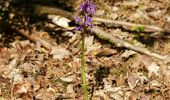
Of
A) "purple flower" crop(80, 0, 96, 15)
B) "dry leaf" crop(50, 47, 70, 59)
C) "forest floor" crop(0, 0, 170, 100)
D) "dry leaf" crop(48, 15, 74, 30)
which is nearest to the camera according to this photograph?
"purple flower" crop(80, 0, 96, 15)

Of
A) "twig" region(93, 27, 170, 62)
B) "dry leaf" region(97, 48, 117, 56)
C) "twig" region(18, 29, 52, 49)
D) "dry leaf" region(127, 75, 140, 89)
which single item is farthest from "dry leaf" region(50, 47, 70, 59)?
"dry leaf" region(127, 75, 140, 89)

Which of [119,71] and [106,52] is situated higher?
[106,52]

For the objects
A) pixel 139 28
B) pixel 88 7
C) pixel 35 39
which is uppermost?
pixel 88 7

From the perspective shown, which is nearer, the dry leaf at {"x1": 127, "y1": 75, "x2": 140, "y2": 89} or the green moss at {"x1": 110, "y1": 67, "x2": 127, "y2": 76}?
the dry leaf at {"x1": 127, "y1": 75, "x2": 140, "y2": 89}

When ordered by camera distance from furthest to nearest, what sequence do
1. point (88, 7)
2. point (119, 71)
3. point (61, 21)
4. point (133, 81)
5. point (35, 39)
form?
point (61, 21) → point (35, 39) → point (119, 71) → point (133, 81) → point (88, 7)

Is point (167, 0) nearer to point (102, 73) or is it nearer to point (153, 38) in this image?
point (153, 38)

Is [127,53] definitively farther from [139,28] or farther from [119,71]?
[139,28]

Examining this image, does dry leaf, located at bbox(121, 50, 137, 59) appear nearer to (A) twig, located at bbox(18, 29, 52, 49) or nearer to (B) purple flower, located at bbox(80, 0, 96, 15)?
(A) twig, located at bbox(18, 29, 52, 49)

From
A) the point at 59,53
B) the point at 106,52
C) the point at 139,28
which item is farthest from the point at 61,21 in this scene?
the point at 139,28

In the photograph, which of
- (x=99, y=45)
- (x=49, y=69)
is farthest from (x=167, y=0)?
(x=49, y=69)
